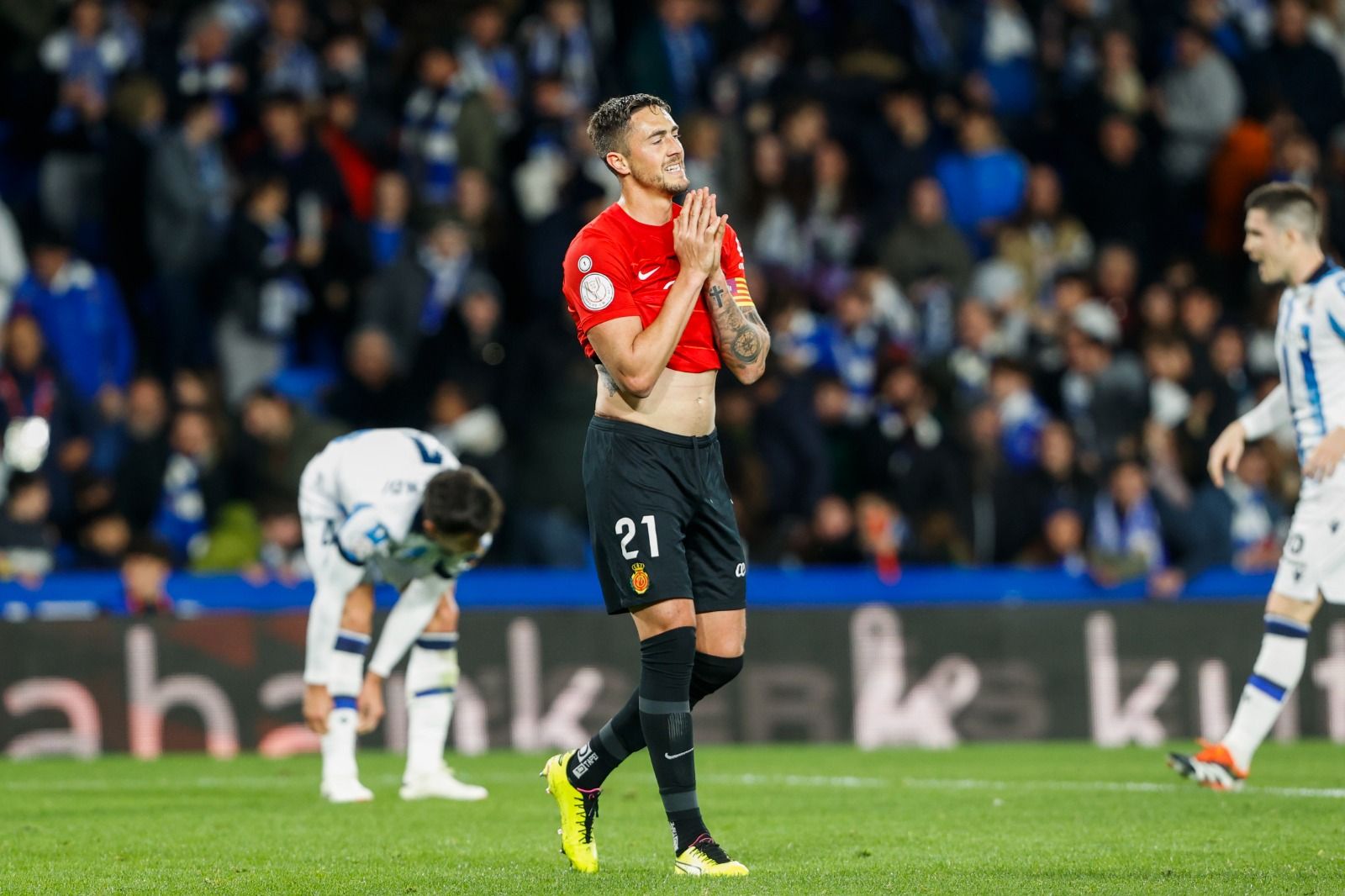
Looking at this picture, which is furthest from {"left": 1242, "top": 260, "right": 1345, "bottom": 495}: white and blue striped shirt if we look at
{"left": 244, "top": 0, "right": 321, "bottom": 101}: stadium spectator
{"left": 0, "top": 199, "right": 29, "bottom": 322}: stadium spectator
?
{"left": 0, "top": 199, "right": 29, "bottom": 322}: stadium spectator

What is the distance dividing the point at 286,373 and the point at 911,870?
11373mm

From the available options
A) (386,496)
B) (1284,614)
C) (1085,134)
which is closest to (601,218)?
(386,496)

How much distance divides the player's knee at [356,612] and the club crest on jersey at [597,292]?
3781 millimetres

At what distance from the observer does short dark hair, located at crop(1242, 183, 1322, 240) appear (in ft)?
33.1

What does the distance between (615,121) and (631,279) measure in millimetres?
567

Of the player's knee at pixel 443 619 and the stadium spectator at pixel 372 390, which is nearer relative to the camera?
the player's knee at pixel 443 619

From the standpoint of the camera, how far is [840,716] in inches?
589

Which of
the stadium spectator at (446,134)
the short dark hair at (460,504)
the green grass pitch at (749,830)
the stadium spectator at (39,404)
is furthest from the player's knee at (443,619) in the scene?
the stadium spectator at (446,134)

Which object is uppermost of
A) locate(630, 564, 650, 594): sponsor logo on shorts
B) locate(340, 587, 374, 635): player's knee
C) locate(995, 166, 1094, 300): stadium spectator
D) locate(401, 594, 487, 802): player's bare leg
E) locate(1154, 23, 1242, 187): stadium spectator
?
locate(1154, 23, 1242, 187): stadium spectator

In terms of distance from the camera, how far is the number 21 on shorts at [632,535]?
7098mm

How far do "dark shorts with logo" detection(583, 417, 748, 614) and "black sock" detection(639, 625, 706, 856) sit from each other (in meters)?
0.17

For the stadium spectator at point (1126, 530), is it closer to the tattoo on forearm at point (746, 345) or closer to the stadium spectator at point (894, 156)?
the stadium spectator at point (894, 156)

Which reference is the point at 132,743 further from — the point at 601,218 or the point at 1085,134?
the point at 1085,134

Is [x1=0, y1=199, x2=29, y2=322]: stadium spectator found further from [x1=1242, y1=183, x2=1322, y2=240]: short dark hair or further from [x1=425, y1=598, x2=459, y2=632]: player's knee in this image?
[x1=1242, y1=183, x2=1322, y2=240]: short dark hair
